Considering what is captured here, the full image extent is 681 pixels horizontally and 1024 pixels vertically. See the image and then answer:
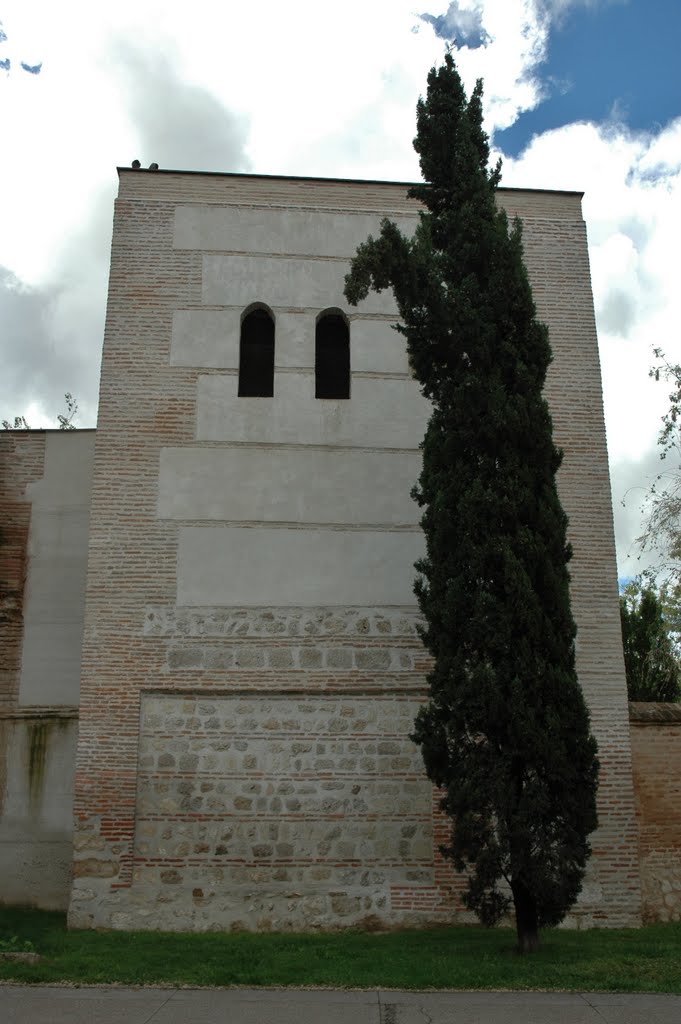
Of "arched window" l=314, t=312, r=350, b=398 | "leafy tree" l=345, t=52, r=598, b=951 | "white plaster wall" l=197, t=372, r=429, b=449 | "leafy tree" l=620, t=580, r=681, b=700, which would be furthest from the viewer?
"leafy tree" l=620, t=580, r=681, b=700

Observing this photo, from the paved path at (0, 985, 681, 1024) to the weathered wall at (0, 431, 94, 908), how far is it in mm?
3998

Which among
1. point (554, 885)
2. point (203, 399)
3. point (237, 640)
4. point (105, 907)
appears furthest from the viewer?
point (203, 399)

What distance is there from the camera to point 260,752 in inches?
359

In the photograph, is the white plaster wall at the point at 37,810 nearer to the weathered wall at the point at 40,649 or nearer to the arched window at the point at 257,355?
the weathered wall at the point at 40,649

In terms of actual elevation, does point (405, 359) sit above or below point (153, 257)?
below

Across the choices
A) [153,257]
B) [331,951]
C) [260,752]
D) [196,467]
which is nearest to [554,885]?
[331,951]

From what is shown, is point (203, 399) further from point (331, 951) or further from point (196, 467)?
point (331, 951)

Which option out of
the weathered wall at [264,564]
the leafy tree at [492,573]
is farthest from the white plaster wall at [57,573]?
the leafy tree at [492,573]

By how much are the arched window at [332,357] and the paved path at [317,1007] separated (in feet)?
20.5

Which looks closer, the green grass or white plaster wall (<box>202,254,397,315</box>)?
A: the green grass

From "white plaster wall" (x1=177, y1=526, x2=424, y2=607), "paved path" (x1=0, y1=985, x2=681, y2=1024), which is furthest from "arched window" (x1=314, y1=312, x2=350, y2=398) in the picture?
"paved path" (x1=0, y1=985, x2=681, y2=1024)

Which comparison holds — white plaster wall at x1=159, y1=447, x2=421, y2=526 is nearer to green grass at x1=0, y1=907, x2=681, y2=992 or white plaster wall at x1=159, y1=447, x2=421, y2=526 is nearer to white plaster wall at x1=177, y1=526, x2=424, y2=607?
white plaster wall at x1=177, y1=526, x2=424, y2=607

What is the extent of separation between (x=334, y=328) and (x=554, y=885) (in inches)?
254

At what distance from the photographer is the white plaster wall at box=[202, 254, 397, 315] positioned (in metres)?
10.5
